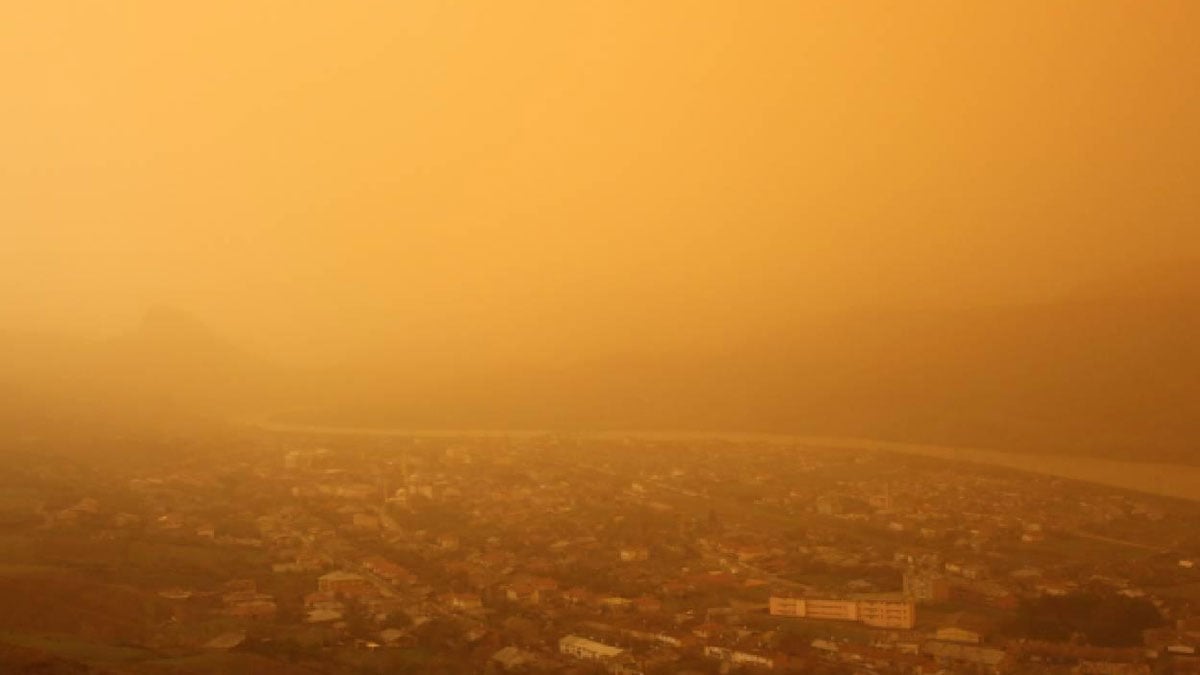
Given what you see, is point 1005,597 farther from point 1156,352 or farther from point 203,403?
point 203,403

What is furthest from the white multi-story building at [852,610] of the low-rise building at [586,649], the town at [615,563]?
the low-rise building at [586,649]

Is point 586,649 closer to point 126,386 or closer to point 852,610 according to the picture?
point 852,610

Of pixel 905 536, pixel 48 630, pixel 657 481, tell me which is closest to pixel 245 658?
pixel 48 630

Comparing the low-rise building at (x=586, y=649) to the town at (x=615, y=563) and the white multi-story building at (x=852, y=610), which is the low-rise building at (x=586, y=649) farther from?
the white multi-story building at (x=852, y=610)

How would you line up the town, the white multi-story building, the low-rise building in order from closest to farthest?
the low-rise building → the town → the white multi-story building

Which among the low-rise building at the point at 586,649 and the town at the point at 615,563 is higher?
the town at the point at 615,563

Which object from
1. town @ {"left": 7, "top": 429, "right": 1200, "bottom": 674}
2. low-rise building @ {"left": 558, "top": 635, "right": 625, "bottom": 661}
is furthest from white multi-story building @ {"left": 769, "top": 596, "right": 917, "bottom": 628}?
low-rise building @ {"left": 558, "top": 635, "right": 625, "bottom": 661}

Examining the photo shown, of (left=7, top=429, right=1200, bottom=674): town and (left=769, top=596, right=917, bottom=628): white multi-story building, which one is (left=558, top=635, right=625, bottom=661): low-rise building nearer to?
(left=7, top=429, right=1200, bottom=674): town

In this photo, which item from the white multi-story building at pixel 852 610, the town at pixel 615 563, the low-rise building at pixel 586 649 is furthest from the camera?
the white multi-story building at pixel 852 610

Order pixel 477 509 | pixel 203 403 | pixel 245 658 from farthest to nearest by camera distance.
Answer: pixel 203 403 → pixel 477 509 → pixel 245 658
